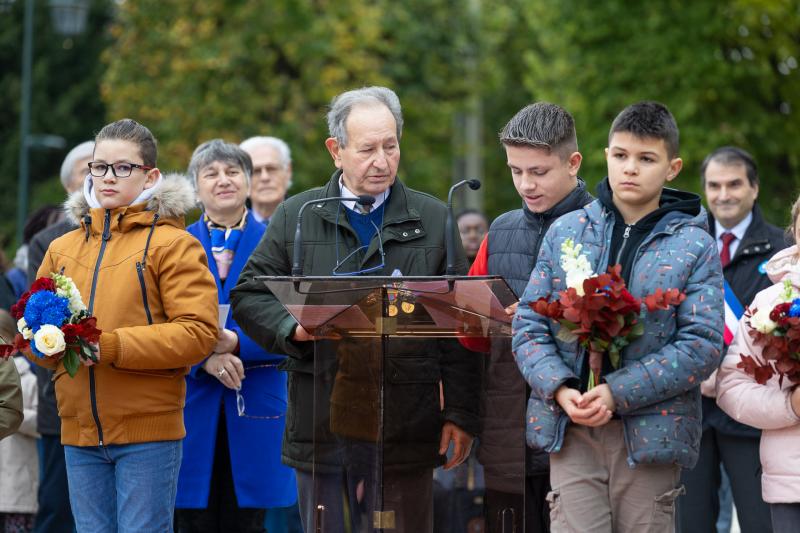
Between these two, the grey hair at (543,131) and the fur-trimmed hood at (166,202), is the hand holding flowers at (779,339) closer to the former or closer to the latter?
the grey hair at (543,131)

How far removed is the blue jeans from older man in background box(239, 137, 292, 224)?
3.49m

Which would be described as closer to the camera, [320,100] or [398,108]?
[398,108]

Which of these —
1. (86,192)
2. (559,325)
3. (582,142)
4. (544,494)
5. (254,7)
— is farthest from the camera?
(254,7)

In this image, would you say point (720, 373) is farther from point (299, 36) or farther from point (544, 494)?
point (299, 36)

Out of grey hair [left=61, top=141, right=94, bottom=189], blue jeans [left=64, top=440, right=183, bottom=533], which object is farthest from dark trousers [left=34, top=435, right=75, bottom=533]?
blue jeans [left=64, top=440, right=183, bottom=533]

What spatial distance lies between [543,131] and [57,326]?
237 cm

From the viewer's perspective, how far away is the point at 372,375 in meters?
5.32

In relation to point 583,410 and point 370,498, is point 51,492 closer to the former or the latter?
point 370,498

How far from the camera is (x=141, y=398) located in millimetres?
6199

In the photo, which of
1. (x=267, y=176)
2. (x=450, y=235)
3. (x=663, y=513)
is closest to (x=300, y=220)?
(x=450, y=235)

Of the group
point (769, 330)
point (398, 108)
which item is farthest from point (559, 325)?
point (398, 108)

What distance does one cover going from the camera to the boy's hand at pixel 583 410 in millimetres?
5164

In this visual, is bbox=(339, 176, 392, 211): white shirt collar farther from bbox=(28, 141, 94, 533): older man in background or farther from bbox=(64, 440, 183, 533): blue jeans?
bbox=(28, 141, 94, 533): older man in background

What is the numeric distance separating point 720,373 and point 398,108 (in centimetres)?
203
